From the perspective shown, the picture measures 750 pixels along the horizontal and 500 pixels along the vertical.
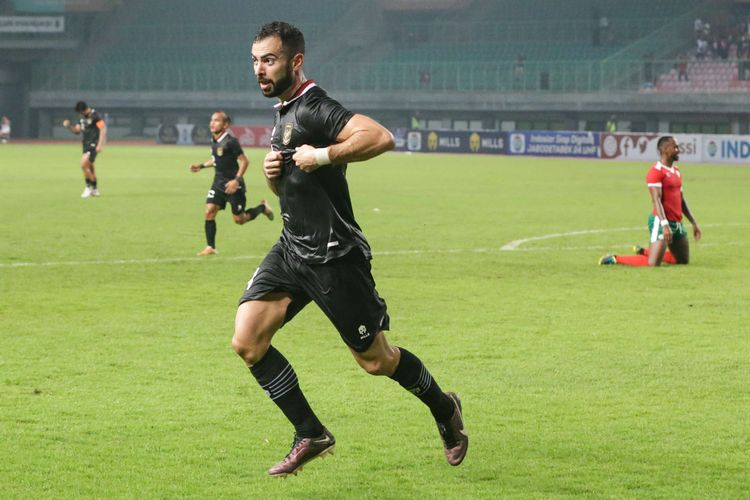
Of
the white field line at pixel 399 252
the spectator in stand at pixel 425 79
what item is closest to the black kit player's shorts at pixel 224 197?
the white field line at pixel 399 252

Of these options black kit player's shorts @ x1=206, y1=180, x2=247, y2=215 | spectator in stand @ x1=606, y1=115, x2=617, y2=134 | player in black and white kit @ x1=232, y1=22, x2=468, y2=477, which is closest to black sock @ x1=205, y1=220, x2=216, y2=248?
black kit player's shorts @ x1=206, y1=180, x2=247, y2=215

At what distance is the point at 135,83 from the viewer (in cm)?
7819

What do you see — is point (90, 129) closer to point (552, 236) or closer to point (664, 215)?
point (552, 236)

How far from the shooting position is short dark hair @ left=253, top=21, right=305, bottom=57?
6141 mm

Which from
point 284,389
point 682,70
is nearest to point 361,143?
point 284,389

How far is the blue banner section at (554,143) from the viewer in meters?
56.3

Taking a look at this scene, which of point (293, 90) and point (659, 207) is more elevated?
point (293, 90)

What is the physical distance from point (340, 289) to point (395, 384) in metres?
2.54

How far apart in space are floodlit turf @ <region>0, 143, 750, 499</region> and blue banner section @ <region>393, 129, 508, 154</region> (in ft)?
129

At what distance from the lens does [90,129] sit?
96.2ft

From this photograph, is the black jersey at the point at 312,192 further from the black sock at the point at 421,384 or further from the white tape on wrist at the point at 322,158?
the black sock at the point at 421,384

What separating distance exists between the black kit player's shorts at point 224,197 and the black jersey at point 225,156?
11cm

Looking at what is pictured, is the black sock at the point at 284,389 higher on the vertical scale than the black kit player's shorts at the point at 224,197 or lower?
lower

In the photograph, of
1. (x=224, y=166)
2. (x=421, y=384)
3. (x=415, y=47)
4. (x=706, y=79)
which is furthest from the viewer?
(x=415, y=47)
